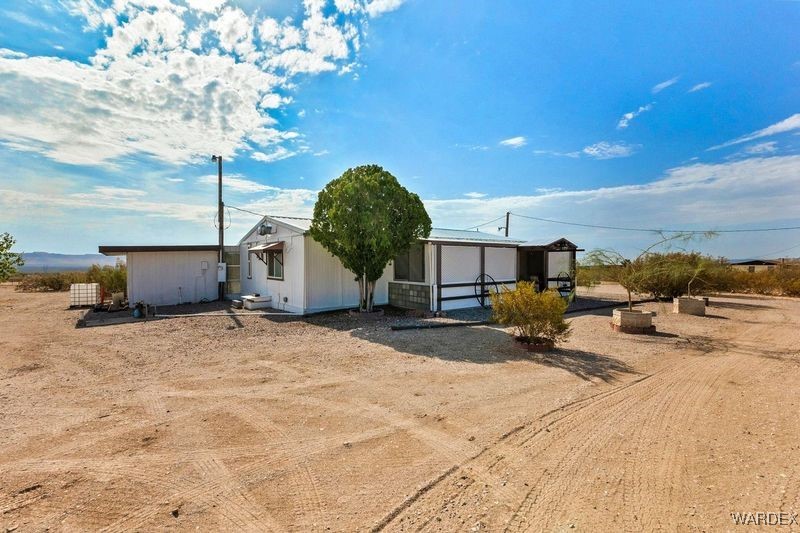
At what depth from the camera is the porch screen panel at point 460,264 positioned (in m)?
12.4

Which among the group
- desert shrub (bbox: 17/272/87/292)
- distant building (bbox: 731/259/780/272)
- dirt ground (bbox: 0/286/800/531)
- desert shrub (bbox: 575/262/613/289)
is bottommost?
dirt ground (bbox: 0/286/800/531)

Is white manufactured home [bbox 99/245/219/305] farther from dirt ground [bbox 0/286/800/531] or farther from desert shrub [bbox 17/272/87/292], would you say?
desert shrub [bbox 17/272/87/292]

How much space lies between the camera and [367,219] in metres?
10.4

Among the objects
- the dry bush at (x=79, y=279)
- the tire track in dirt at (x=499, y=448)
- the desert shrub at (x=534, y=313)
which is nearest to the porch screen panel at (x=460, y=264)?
the desert shrub at (x=534, y=313)

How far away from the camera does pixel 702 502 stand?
2559mm

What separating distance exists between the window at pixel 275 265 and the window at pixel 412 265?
12.9 feet

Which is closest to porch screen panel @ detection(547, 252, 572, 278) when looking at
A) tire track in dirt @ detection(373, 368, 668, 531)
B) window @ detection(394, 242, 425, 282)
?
window @ detection(394, 242, 425, 282)

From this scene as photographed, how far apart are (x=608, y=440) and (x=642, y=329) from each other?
21.1ft

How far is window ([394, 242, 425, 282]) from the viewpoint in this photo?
12.5 meters

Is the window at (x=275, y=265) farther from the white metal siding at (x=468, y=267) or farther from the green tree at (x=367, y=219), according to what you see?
the white metal siding at (x=468, y=267)

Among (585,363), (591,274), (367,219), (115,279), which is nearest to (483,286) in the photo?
(591,274)

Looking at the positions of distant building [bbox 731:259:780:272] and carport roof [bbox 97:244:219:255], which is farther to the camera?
distant building [bbox 731:259:780:272]

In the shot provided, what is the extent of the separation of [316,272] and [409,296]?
3121 millimetres

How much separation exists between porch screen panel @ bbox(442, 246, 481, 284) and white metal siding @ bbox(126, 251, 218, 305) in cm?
960
